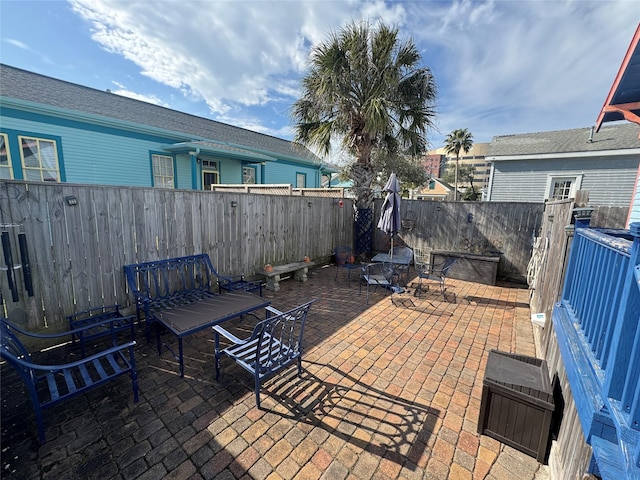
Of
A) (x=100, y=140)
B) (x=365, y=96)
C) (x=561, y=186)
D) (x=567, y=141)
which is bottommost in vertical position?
(x=561, y=186)

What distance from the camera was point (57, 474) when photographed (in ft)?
6.15

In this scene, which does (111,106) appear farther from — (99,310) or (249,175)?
(99,310)

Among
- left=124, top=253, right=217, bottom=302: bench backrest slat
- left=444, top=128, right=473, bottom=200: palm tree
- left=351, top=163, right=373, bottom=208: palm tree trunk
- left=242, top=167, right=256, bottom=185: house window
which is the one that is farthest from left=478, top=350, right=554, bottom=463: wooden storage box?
left=444, top=128, right=473, bottom=200: palm tree

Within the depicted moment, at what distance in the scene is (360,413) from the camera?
2516mm

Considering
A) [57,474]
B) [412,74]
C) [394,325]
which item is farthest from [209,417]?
[412,74]

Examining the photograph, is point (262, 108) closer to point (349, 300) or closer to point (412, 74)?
point (412, 74)

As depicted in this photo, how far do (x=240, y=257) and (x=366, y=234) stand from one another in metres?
4.56

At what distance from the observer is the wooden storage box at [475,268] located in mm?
6641

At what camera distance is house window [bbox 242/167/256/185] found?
44.7ft

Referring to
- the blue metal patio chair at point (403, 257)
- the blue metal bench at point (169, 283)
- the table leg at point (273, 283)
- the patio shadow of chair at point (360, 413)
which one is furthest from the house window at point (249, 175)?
the patio shadow of chair at point (360, 413)

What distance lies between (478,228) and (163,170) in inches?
453

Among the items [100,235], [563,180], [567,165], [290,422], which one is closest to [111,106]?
[100,235]

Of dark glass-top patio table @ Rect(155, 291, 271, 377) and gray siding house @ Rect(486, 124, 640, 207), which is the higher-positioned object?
gray siding house @ Rect(486, 124, 640, 207)

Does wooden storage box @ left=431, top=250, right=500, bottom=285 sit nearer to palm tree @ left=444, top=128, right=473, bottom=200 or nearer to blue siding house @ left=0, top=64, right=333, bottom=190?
blue siding house @ left=0, top=64, right=333, bottom=190
